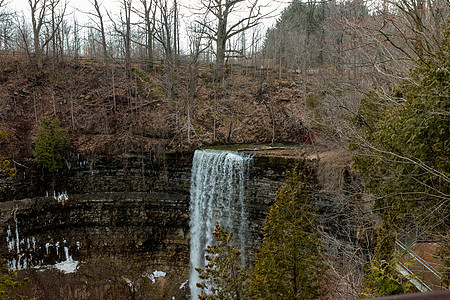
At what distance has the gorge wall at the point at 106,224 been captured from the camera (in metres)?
16.3

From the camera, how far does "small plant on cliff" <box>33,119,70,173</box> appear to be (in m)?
16.7

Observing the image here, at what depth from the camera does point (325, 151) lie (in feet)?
48.8

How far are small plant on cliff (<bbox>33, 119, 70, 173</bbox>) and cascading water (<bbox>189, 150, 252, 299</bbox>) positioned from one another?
8.05 m

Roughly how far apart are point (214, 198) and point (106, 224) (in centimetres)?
711

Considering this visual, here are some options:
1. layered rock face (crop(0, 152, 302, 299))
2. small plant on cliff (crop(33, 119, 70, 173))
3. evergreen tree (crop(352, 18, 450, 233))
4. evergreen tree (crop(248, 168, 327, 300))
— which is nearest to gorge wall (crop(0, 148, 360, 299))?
layered rock face (crop(0, 152, 302, 299))

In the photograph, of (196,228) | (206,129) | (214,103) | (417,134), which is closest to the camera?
(417,134)

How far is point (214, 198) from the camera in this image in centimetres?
1631

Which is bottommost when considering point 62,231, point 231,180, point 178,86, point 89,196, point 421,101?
point 62,231

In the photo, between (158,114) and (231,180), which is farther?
(158,114)

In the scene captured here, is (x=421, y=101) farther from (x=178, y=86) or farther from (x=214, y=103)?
(x=178, y=86)

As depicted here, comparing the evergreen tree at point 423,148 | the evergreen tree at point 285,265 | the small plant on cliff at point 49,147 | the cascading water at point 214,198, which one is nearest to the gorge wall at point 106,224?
A: the cascading water at point 214,198

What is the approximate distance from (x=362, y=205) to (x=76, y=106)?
19.4 meters

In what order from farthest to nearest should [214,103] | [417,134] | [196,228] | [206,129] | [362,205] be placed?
[214,103] → [206,129] → [196,228] → [362,205] → [417,134]

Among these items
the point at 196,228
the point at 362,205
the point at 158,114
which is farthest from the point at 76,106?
the point at 362,205
